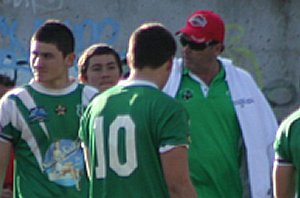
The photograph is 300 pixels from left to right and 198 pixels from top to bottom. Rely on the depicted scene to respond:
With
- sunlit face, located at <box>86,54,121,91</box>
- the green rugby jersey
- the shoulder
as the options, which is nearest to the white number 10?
the shoulder

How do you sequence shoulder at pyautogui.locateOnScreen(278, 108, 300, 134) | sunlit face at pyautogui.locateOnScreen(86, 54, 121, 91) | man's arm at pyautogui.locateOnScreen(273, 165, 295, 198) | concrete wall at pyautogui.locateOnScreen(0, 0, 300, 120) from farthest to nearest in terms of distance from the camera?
concrete wall at pyautogui.locateOnScreen(0, 0, 300, 120)
sunlit face at pyautogui.locateOnScreen(86, 54, 121, 91)
man's arm at pyautogui.locateOnScreen(273, 165, 295, 198)
shoulder at pyautogui.locateOnScreen(278, 108, 300, 134)

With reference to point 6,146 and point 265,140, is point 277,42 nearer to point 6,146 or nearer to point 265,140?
point 265,140

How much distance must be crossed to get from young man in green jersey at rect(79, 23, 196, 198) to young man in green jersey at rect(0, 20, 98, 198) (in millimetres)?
1117

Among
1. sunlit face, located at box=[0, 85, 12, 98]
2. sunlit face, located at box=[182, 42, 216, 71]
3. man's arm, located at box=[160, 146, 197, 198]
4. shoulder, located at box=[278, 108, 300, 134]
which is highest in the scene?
sunlit face, located at box=[182, 42, 216, 71]

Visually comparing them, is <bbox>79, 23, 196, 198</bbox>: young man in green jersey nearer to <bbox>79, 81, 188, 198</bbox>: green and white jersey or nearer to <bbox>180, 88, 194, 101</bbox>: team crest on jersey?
<bbox>79, 81, 188, 198</bbox>: green and white jersey

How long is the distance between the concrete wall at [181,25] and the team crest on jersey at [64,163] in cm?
442

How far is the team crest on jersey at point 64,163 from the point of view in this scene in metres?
7.38

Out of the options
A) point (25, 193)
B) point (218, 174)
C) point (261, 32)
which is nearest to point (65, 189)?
point (25, 193)

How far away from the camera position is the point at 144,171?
6.15 meters

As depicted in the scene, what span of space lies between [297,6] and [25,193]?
4.96 metres

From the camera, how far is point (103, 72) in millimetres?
8703

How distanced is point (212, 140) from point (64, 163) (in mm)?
940

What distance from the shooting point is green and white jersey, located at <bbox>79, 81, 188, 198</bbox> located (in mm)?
6102

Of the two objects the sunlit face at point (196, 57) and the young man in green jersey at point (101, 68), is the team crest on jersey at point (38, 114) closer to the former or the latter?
the sunlit face at point (196, 57)
